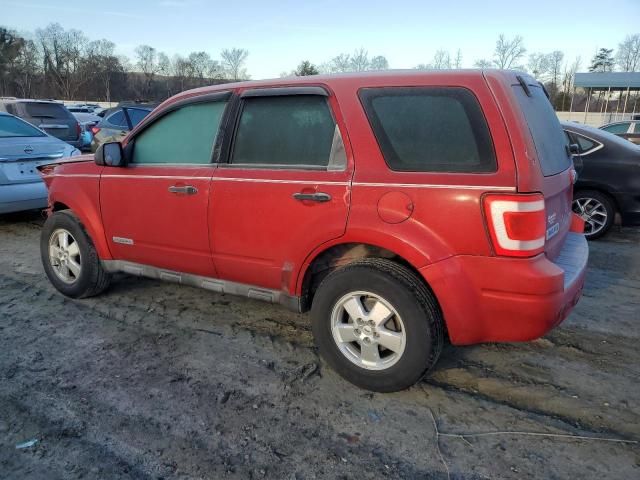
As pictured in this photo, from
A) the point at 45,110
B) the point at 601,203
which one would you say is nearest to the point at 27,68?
the point at 45,110

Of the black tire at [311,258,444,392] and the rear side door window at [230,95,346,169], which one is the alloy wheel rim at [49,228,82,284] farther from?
the black tire at [311,258,444,392]

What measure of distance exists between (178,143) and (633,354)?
3.61 metres

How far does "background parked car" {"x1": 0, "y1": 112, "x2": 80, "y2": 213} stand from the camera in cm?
636

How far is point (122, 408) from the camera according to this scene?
2.84 meters

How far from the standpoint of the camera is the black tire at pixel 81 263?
4277mm

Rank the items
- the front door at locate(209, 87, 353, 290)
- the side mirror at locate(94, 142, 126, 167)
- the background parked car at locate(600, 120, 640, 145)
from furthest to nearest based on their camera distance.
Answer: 1. the background parked car at locate(600, 120, 640, 145)
2. the side mirror at locate(94, 142, 126, 167)
3. the front door at locate(209, 87, 353, 290)

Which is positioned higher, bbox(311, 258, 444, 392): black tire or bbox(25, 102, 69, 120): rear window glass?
bbox(25, 102, 69, 120): rear window glass

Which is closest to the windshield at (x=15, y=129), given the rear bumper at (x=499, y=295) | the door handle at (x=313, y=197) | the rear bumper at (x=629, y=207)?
the door handle at (x=313, y=197)

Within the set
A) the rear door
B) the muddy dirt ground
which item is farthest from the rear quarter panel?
the muddy dirt ground

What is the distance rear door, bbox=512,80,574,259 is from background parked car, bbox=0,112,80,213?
561 cm

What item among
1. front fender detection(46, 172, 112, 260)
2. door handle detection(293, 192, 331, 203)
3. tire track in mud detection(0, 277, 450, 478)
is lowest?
tire track in mud detection(0, 277, 450, 478)

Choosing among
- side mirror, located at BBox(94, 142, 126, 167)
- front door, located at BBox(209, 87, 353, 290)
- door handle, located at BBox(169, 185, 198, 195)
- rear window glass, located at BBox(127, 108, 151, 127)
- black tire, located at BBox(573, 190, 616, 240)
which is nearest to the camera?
front door, located at BBox(209, 87, 353, 290)

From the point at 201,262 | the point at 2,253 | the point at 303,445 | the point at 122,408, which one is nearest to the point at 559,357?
the point at 303,445

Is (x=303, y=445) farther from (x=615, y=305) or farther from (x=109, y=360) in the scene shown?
(x=615, y=305)
